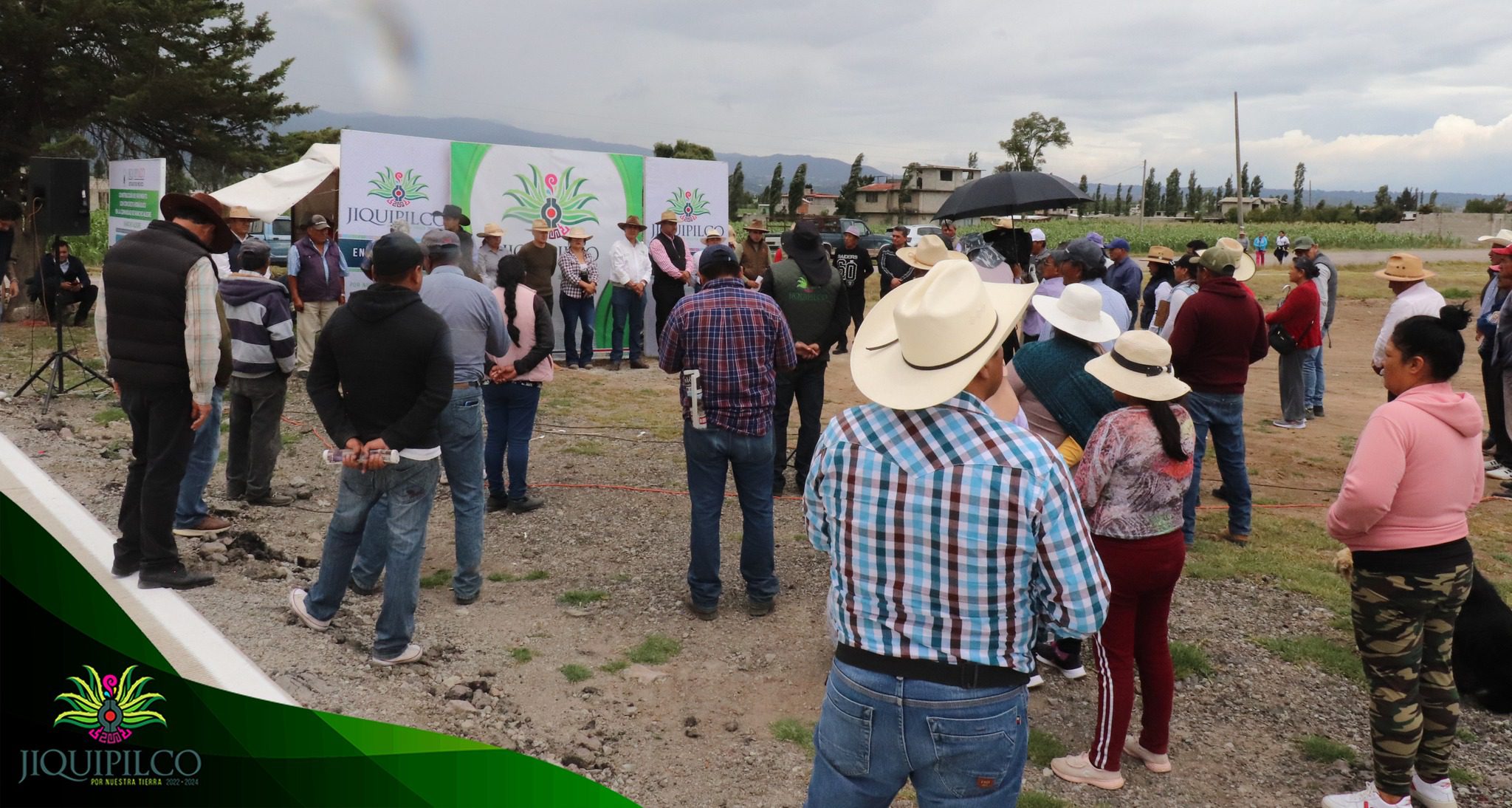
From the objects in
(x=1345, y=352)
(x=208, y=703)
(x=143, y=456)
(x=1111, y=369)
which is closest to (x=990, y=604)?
(x=1111, y=369)

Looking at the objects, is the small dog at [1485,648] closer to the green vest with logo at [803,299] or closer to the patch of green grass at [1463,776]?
the patch of green grass at [1463,776]

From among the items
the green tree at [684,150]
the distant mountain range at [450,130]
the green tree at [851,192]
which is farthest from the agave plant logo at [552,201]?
the green tree at [851,192]

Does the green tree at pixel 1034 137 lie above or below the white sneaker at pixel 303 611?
above

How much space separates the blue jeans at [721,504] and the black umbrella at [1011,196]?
13.9 feet

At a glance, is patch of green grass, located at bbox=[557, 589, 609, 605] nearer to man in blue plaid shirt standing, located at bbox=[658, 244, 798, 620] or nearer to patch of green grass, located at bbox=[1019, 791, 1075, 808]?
man in blue plaid shirt standing, located at bbox=[658, 244, 798, 620]

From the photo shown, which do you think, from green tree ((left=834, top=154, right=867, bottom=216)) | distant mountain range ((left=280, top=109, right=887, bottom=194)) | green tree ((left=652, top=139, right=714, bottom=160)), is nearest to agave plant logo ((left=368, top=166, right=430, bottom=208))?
distant mountain range ((left=280, top=109, right=887, bottom=194))

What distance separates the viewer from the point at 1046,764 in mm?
3947

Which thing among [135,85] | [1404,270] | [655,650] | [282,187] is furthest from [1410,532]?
[135,85]

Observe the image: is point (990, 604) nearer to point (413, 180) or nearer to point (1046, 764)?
point (1046, 764)

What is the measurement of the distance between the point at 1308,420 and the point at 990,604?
999cm

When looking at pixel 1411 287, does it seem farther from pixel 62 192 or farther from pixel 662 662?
pixel 62 192

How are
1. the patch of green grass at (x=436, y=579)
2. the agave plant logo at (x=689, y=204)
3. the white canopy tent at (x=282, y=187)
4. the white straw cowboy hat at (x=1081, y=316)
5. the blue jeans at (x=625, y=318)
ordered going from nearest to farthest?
the white straw cowboy hat at (x=1081, y=316), the patch of green grass at (x=436, y=579), the white canopy tent at (x=282, y=187), the blue jeans at (x=625, y=318), the agave plant logo at (x=689, y=204)

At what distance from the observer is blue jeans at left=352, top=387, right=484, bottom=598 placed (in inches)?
210

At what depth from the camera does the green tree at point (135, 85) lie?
58.0 ft
